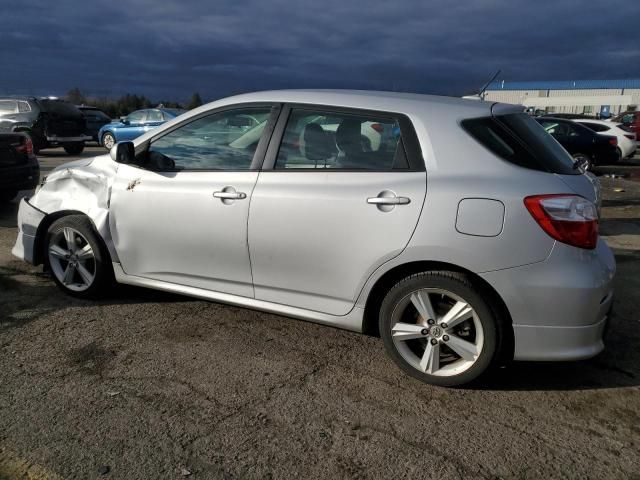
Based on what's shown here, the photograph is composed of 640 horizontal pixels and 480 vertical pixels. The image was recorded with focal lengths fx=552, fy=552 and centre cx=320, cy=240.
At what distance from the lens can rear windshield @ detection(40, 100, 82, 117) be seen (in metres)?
16.4

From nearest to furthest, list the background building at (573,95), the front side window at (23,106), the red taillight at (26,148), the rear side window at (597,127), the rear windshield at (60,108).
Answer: the red taillight at (26,148) → the front side window at (23,106) → the rear windshield at (60,108) → the rear side window at (597,127) → the background building at (573,95)

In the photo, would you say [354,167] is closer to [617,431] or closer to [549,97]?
[617,431]

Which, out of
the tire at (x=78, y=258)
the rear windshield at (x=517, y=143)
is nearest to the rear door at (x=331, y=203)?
the rear windshield at (x=517, y=143)

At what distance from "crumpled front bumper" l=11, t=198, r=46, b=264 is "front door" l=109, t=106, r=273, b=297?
2.98 feet

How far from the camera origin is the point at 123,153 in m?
3.93

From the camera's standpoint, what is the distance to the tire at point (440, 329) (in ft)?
9.79

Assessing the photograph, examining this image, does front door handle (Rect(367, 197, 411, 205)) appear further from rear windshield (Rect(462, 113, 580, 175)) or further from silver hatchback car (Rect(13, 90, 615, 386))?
rear windshield (Rect(462, 113, 580, 175))

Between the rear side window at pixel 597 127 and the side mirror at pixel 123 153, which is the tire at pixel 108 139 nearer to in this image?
the rear side window at pixel 597 127

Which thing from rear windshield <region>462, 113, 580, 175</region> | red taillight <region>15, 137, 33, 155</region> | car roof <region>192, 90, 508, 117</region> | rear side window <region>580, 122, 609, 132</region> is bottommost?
rear side window <region>580, 122, 609, 132</region>

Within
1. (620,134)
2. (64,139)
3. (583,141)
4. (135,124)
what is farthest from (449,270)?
(135,124)

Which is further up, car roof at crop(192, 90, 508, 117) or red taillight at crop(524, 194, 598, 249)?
car roof at crop(192, 90, 508, 117)

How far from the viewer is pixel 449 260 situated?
2.97m

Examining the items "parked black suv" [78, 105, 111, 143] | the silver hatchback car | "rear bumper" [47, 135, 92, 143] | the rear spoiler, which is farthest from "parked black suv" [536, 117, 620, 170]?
"parked black suv" [78, 105, 111, 143]

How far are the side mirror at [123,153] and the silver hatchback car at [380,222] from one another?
0.05ft
